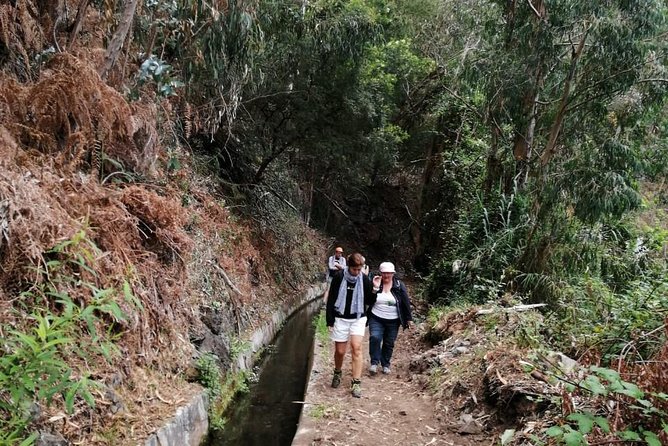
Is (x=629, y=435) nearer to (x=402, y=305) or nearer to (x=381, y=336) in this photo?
(x=402, y=305)

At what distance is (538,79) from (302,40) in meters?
5.41

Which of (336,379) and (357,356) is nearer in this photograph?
(357,356)

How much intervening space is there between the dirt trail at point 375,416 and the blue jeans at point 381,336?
0.26 m

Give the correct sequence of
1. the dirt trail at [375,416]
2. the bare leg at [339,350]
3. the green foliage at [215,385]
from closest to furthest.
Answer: the dirt trail at [375,416] → the green foliage at [215,385] → the bare leg at [339,350]

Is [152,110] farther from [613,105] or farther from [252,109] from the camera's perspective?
[613,105]

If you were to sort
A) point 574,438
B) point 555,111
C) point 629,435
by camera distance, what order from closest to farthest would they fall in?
point 574,438
point 629,435
point 555,111

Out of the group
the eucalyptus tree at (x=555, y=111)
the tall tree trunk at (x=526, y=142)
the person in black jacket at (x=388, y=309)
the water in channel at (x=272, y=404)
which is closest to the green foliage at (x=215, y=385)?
the water in channel at (x=272, y=404)

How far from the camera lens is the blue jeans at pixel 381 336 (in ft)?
22.1

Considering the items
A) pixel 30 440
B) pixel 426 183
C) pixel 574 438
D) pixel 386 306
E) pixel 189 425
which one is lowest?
pixel 189 425

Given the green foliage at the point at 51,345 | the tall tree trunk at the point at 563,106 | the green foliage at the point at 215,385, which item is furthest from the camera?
the tall tree trunk at the point at 563,106

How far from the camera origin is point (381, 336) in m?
6.89

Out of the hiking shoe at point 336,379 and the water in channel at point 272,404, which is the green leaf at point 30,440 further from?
the hiking shoe at point 336,379

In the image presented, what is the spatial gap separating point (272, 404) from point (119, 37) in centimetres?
537

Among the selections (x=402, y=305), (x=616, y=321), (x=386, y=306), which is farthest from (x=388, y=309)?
(x=616, y=321)
